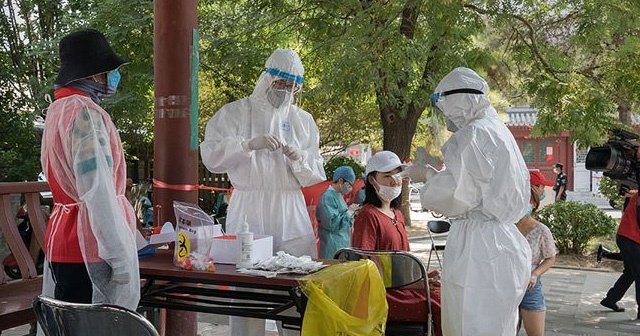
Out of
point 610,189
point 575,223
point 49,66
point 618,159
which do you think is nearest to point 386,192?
point 618,159

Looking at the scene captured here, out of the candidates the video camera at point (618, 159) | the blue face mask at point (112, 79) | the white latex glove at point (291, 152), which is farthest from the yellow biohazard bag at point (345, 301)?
the video camera at point (618, 159)

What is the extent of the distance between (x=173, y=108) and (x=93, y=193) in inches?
77.1

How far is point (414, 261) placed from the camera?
334 centimetres

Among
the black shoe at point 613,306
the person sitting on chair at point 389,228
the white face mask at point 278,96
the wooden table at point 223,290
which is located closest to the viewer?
the wooden table at point 223,290

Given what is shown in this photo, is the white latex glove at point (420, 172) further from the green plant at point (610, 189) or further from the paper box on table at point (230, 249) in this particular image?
the green plant at point (610, 189)

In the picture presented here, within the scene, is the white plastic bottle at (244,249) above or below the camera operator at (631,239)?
above

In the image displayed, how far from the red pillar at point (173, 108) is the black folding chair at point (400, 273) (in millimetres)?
1504

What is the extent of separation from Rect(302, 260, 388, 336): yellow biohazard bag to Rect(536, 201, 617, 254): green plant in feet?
26.3

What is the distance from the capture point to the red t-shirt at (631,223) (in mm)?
5898

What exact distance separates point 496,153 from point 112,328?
5.94 feet

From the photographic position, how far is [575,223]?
10008 mm

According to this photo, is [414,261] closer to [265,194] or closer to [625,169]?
[265,194]

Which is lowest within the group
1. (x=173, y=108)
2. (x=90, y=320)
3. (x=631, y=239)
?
(x=631, y=239)

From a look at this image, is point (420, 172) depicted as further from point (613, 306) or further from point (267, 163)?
point (613, 306)
